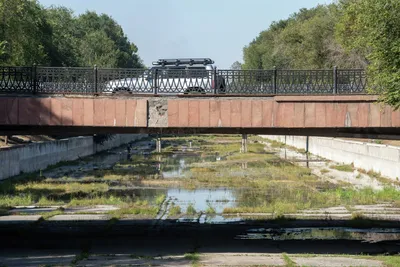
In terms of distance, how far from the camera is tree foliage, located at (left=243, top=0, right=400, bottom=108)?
867 inches

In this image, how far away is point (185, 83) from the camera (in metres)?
24.8

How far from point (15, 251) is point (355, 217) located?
1571 centimetres

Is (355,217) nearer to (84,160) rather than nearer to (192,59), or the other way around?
(192,59)

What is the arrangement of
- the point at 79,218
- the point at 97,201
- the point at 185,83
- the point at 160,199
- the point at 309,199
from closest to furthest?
the point at 185,83
the point at 79,218
the point at 97,201
the point at 160,199
the point at 309,199

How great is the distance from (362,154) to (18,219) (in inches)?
1309

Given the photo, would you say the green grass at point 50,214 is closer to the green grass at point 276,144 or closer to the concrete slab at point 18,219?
the concrete slab at point 18,219

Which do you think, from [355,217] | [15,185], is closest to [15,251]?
[355,217]

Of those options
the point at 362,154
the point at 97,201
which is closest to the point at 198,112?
the point at 97,201

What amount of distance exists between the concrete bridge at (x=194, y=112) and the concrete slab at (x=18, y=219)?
10883mm

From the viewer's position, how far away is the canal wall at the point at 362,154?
2008 inches

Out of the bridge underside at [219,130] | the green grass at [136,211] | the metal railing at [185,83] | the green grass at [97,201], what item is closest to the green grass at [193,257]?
the bridge underside at [219,130]

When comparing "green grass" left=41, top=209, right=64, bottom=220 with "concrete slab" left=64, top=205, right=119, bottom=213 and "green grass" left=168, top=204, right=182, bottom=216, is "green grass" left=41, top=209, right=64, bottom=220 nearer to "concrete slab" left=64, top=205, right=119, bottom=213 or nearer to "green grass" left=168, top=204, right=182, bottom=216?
"concrete slab" left=64, top=205, right=119, bottom=213

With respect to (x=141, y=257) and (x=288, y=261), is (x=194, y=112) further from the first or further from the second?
(x=288, y=261)

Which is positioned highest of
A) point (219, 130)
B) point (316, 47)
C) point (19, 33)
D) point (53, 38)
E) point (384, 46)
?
point (53, 38)
